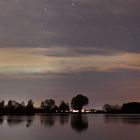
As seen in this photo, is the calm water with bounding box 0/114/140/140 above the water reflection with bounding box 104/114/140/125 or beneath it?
beneath

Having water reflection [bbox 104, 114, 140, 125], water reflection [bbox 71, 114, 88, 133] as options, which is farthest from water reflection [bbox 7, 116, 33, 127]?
water reflection [bbox 104, 114, 140, 125]

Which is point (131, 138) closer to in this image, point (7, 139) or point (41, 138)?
point (41, 138)

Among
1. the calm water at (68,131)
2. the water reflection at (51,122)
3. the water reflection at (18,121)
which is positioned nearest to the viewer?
the calm water at (68,131)

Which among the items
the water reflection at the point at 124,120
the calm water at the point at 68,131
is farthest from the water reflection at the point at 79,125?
the water reflection at the point at 124,120

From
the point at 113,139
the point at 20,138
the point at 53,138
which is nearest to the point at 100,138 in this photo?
the point at 113,139

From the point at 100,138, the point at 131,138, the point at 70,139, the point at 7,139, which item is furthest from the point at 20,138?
the point at 131,138

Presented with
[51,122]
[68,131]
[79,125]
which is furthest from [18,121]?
[68,131]

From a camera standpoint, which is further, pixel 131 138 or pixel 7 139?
pixel 131 138

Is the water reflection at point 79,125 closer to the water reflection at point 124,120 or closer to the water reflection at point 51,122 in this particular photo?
the water reflection at point 51,122

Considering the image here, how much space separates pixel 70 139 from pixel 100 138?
3382mm

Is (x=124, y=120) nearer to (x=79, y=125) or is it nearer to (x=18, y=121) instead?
(x=18, y=121)

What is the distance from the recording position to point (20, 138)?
47.6 m

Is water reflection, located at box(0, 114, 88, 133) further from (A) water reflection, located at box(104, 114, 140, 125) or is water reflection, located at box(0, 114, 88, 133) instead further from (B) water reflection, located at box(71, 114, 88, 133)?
(A) water reflection, located at box(104, 114, 140, 125)

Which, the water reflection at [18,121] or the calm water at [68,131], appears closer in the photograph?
the calm water at [68,131]
